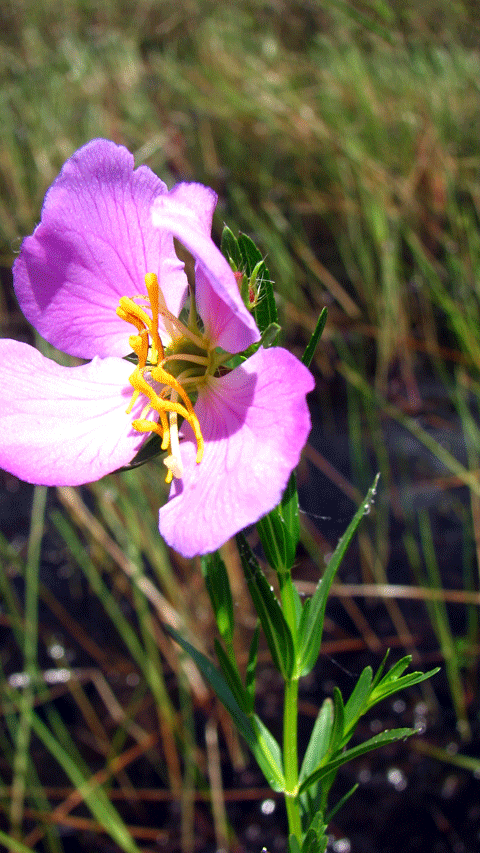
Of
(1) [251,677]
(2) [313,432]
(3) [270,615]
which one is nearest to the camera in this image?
(3) [270,615]

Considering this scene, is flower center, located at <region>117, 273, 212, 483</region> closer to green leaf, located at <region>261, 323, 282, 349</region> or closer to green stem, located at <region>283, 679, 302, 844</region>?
green leaf, located at <region>261, 323, 282, 349</region>

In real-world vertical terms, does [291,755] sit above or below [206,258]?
below

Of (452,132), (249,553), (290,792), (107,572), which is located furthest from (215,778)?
(452,132)

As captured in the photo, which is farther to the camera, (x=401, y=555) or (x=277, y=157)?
(x=277, y=157)

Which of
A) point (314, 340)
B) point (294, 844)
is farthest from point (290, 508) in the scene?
point (294, 844)

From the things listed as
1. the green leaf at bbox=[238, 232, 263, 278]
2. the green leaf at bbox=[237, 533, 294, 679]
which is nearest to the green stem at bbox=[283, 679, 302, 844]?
the green leaf at bbox=[237, 533, 294, 679]

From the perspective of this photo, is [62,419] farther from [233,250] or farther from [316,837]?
[316,837]

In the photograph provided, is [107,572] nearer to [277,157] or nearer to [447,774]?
[447,774]

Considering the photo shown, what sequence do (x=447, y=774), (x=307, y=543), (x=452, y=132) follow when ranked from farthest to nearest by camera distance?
(x=452, y=132), (x=307, y=543), (x=447, y=774)
